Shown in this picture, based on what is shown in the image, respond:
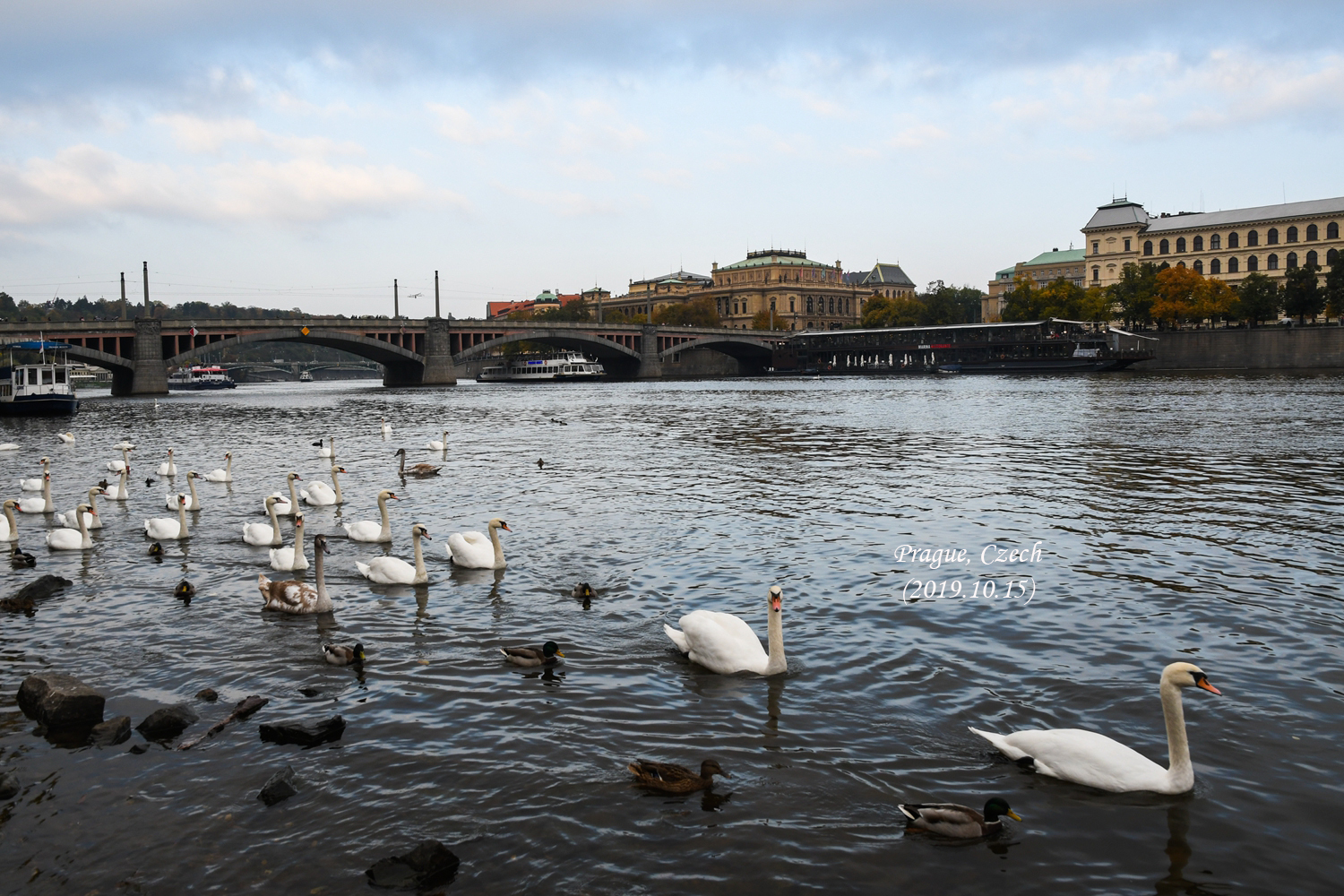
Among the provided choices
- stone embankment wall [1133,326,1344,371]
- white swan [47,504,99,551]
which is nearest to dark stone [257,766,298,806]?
white swan [47,504,99,551]

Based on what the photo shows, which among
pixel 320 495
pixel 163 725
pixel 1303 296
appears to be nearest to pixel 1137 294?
pixel 1303 296

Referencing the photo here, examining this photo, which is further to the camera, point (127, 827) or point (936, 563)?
point (936, 563)

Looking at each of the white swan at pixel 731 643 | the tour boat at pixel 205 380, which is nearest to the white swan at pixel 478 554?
the white swan at pixel 731 643

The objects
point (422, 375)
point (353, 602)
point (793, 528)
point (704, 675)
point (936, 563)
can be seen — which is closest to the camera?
point (704, 675)

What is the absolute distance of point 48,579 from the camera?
12.9 meters

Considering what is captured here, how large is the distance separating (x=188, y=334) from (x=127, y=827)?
275ft

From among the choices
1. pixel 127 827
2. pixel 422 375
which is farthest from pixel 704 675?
pixel 422 375

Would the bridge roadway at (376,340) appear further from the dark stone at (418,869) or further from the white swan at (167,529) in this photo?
the dark stone at (418,869)

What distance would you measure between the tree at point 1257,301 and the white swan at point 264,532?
11043cm

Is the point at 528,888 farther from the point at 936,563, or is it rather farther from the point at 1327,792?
the point at 936,563

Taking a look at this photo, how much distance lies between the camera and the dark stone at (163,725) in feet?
26.4

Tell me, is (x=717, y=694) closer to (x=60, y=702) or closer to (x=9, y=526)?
(x=60, y=702)

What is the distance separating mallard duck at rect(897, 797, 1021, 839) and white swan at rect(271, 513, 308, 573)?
979 cm

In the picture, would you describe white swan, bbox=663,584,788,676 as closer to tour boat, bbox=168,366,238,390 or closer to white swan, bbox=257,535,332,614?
white swan, bbox=257,535,332,614
